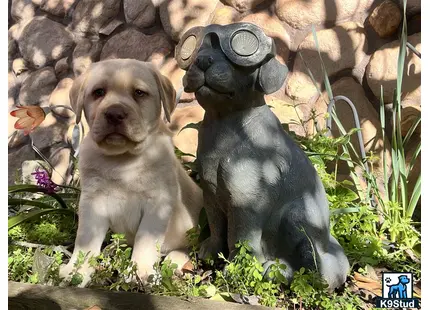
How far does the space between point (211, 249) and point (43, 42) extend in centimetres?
270

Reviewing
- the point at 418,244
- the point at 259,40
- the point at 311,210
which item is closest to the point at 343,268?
the point at 311,210

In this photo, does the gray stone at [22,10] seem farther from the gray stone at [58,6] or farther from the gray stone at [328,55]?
the gray stone at [328,55]

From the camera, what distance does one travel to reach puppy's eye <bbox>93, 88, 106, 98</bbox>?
5.87ft

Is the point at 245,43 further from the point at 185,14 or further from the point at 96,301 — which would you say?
the point at 185,14

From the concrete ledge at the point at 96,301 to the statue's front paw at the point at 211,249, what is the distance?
25cm

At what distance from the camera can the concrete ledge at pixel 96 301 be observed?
153 centimetres

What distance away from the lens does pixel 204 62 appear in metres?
1.50

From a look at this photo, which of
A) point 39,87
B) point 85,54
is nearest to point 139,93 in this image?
point 85,54

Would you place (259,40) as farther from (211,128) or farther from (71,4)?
(71,4)

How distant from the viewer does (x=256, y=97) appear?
1607 millimetres

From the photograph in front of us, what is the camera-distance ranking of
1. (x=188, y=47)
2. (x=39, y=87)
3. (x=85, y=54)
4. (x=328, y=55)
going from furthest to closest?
(x=39, y=87)
(x=85, y=54)
(x=328, y=55)
(x=188, y=47)

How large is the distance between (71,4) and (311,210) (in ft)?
9.49

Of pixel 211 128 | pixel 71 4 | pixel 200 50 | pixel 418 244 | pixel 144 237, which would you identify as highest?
pixel 71 4

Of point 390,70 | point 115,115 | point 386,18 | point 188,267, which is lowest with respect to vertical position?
point 188,267
